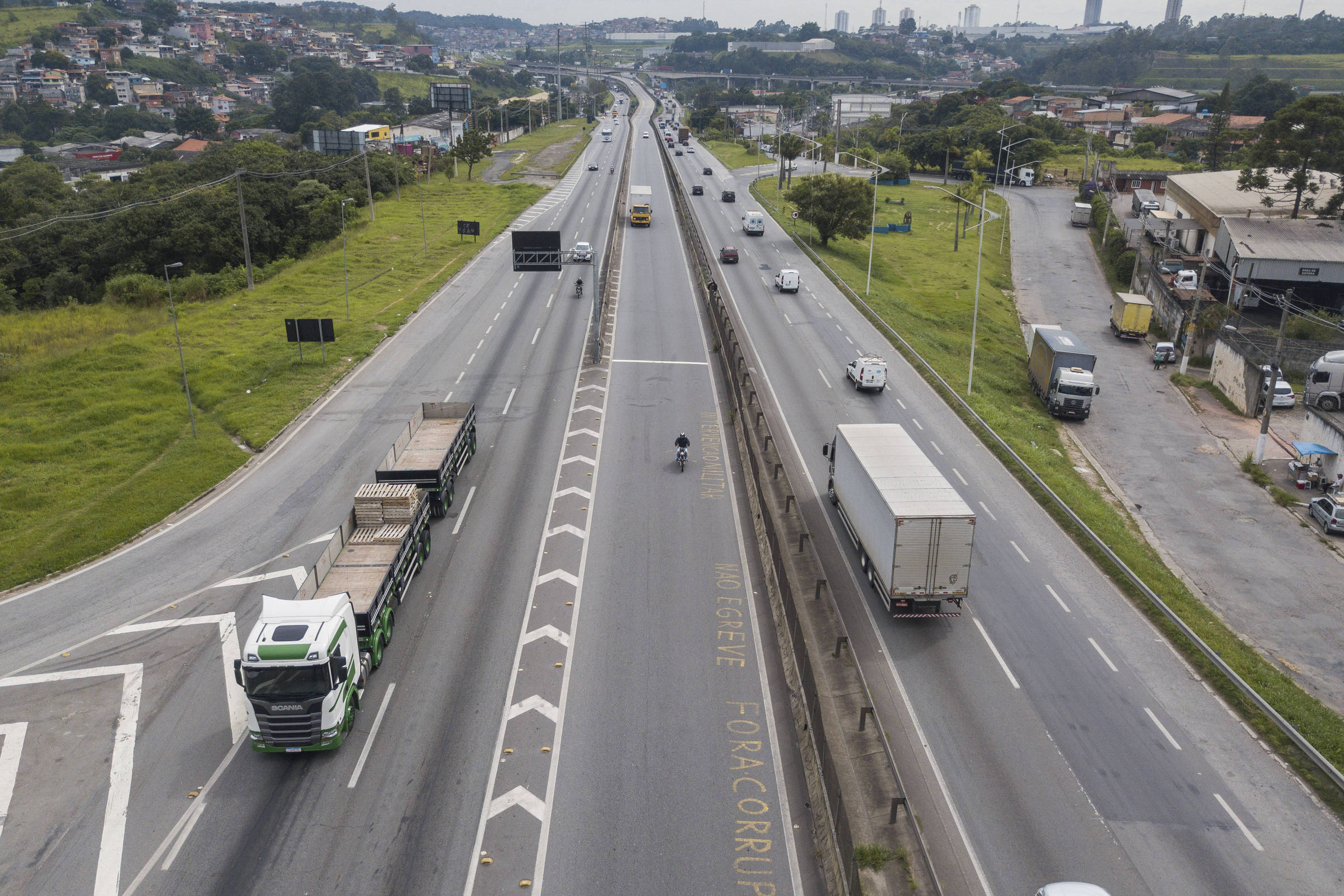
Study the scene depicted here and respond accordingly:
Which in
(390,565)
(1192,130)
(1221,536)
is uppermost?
(1192,130)

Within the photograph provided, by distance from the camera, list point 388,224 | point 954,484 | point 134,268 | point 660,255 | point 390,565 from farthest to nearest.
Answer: point 388,224 < point 660,255 < point 134,268 < point 954,484 < point 390,565

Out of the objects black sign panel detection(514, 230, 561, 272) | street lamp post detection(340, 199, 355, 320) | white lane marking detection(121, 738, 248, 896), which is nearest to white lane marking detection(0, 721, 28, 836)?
white lane marking detection(121, 738, 248, 896)

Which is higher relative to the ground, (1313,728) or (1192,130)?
(1192,130)

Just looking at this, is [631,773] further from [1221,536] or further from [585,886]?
[1221,536]

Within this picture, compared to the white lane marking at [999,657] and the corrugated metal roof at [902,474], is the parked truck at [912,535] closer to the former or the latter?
the corrugated metal roof at [902,474]

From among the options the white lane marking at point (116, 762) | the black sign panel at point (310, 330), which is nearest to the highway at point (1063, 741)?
the white lane marking at point (116, 762)

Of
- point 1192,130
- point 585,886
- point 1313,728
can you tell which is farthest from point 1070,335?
point 1192,130

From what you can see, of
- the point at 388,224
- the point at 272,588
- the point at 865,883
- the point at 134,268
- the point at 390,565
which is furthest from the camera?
the point at 388,224
